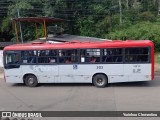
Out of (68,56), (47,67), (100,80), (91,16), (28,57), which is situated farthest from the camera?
(91,16)

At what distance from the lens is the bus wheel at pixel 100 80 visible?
45.8 feet

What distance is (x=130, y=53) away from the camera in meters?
13.6

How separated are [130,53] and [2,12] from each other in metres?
22.5

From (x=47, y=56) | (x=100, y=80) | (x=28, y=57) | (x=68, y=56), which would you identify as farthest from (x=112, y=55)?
(x=28, y=57)

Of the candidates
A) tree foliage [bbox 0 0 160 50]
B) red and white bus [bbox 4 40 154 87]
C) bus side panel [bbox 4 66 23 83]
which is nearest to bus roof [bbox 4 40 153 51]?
red and white bus [bbox 4 40 154 87]

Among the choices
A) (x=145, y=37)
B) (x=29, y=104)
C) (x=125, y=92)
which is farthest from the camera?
(x=145, y=37)

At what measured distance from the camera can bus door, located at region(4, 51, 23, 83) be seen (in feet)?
48.7

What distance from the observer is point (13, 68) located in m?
14.8

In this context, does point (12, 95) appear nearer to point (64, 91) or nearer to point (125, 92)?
point (64, 91)

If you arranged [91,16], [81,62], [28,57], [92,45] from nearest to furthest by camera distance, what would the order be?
[92,45]
[81,62]
[28,57]
[91,16]

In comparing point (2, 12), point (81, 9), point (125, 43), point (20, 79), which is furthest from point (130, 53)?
point (2, 12)

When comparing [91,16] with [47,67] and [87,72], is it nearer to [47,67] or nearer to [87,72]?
[47,67]

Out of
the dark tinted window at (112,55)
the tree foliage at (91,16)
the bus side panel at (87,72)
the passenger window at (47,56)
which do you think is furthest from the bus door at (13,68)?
the tree foliage at (91,16)

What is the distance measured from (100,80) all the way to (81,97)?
2.22 m
